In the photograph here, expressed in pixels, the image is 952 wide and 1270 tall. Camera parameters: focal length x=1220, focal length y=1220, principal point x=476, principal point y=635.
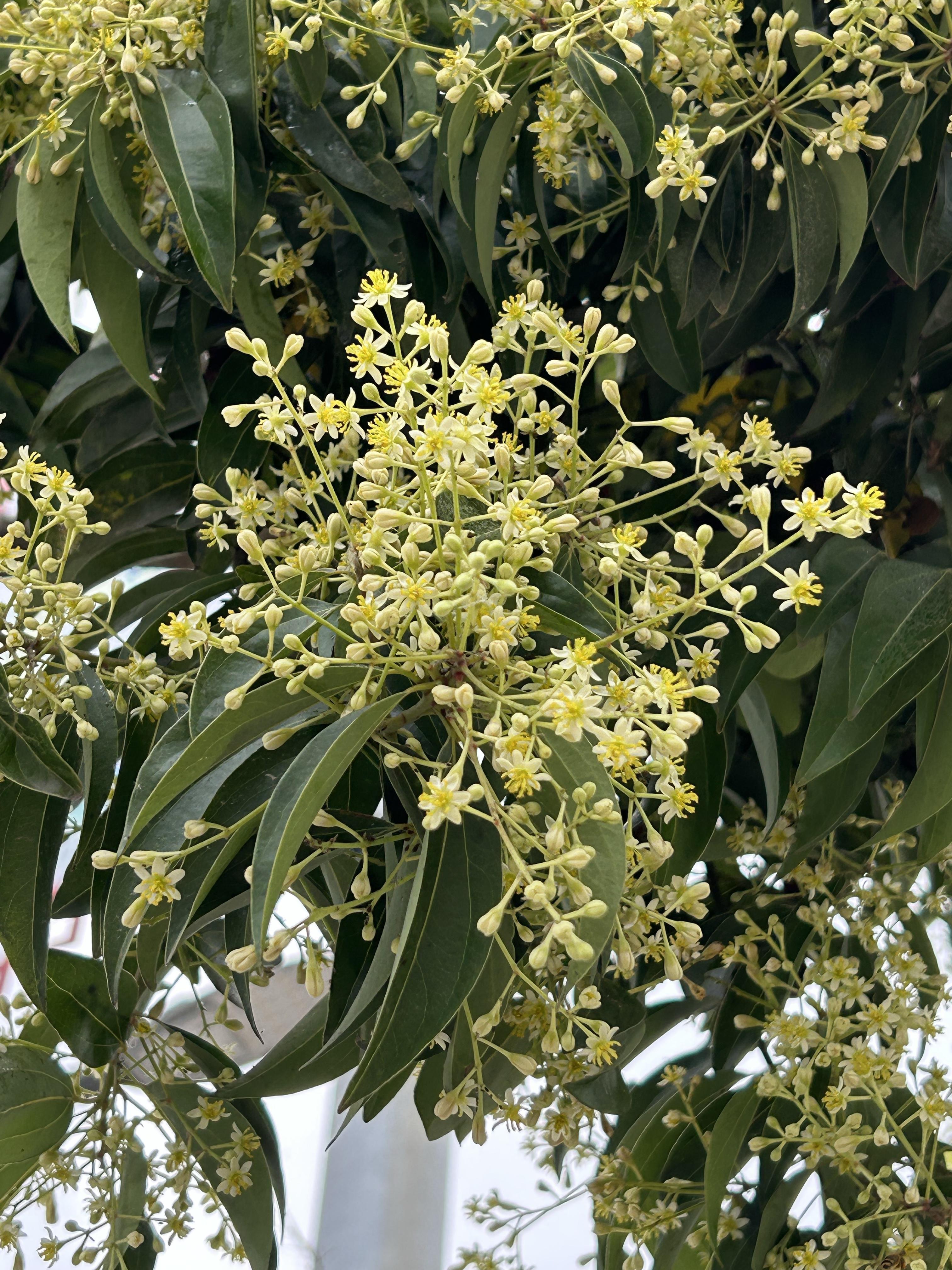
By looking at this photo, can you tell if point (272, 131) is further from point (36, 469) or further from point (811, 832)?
point (811, 832)

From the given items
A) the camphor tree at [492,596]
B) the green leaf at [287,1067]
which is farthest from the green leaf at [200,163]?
the green leaf at [287,1067]

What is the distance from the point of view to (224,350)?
0.73 metres

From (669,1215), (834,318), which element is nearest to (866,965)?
(669,1215)

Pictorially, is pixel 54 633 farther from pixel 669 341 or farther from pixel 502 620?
pixel 669 341

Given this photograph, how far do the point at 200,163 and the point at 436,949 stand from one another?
1.13ft

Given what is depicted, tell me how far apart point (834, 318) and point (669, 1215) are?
500 mm

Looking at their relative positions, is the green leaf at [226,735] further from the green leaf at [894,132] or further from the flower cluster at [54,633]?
the green leaf at [894,132]

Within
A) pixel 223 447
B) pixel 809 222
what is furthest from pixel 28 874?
pixel 809 222

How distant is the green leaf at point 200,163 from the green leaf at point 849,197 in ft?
0.92

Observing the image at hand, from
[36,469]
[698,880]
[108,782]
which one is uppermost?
[36,469]

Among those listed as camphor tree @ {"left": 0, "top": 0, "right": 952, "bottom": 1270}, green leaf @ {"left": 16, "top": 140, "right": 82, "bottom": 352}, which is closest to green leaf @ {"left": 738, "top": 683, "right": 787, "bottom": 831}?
camphor tree @ {"left": 0, "top": 0, "right": 952, "bottom": 1270}

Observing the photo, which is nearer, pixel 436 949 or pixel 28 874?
pixel 436 949

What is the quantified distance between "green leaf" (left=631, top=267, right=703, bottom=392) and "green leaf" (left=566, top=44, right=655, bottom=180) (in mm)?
104

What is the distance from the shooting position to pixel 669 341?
1.98ft
